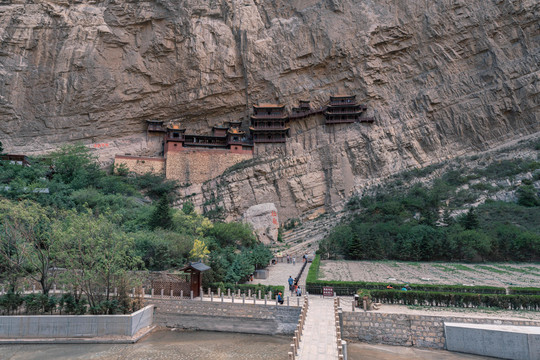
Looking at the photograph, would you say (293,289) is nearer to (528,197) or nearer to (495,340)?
(495,340)

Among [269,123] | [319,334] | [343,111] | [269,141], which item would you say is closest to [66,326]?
[319,334]

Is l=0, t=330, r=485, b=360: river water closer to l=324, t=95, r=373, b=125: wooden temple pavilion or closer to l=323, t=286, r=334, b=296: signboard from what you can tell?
l=323, t=286, r=334, b=296: signboard

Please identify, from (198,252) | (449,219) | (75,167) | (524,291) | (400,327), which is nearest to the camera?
(400,327)

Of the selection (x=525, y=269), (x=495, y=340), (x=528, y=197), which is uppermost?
(x=528, y=197)

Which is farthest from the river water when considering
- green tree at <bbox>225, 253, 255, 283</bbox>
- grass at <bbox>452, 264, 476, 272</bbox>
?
grass at <bbox>452, 264, 476, 272</bbox>

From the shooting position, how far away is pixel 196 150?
36.8m

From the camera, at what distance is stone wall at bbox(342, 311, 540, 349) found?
1147cm

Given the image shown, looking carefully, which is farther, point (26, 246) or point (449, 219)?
point (449, 219)

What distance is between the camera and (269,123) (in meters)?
38.4

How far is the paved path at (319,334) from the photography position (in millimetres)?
8742

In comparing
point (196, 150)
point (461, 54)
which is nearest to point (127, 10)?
point (196, 150)

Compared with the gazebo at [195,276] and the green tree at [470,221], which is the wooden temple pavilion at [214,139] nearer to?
the green tree at [470,221]

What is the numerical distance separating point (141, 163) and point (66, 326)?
970 inches

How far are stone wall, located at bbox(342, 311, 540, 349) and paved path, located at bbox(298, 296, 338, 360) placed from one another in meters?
0.96
